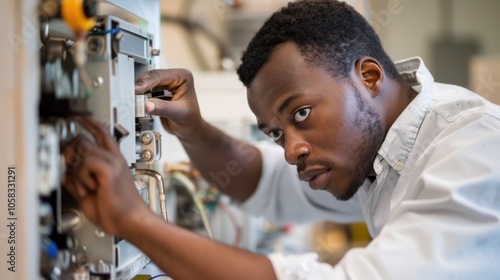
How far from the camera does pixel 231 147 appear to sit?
1361 millimetres

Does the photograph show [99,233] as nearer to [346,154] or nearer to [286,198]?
[346,154]

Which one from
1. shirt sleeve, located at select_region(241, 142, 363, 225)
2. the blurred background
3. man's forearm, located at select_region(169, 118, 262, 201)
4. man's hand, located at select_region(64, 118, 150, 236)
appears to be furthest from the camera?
the blurred background

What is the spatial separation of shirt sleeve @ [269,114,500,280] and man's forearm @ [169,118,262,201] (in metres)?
0.60

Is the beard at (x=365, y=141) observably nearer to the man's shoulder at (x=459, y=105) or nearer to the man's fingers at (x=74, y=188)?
the man's shoulder at (x=459, y=105)

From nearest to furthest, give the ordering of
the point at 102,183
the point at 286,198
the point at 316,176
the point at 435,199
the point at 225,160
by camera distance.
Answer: the point at 102,183 → the point at 435,199 → the point at 316,176 → the point at 225,160 → the point at 286,198

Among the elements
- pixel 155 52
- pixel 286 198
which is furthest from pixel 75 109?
pixel 286 198

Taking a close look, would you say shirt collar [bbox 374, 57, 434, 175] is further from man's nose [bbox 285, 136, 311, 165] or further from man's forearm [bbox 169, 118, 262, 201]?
man's forearm [bbox 169, 118, 262, 201]

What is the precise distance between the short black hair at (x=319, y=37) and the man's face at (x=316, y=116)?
22mm

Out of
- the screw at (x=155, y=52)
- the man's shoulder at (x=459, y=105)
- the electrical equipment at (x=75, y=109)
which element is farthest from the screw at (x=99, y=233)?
the man's shoulder at (x=459, y=105)

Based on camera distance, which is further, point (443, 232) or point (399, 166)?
point (399, 166)

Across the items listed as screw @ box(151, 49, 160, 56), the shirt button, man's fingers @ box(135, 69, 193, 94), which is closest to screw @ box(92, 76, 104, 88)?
man's fingers @ box(135, 69, 193, 94)

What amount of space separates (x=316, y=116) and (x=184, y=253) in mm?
403

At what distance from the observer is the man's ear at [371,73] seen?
1.02 m

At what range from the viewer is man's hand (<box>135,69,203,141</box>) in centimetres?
92
